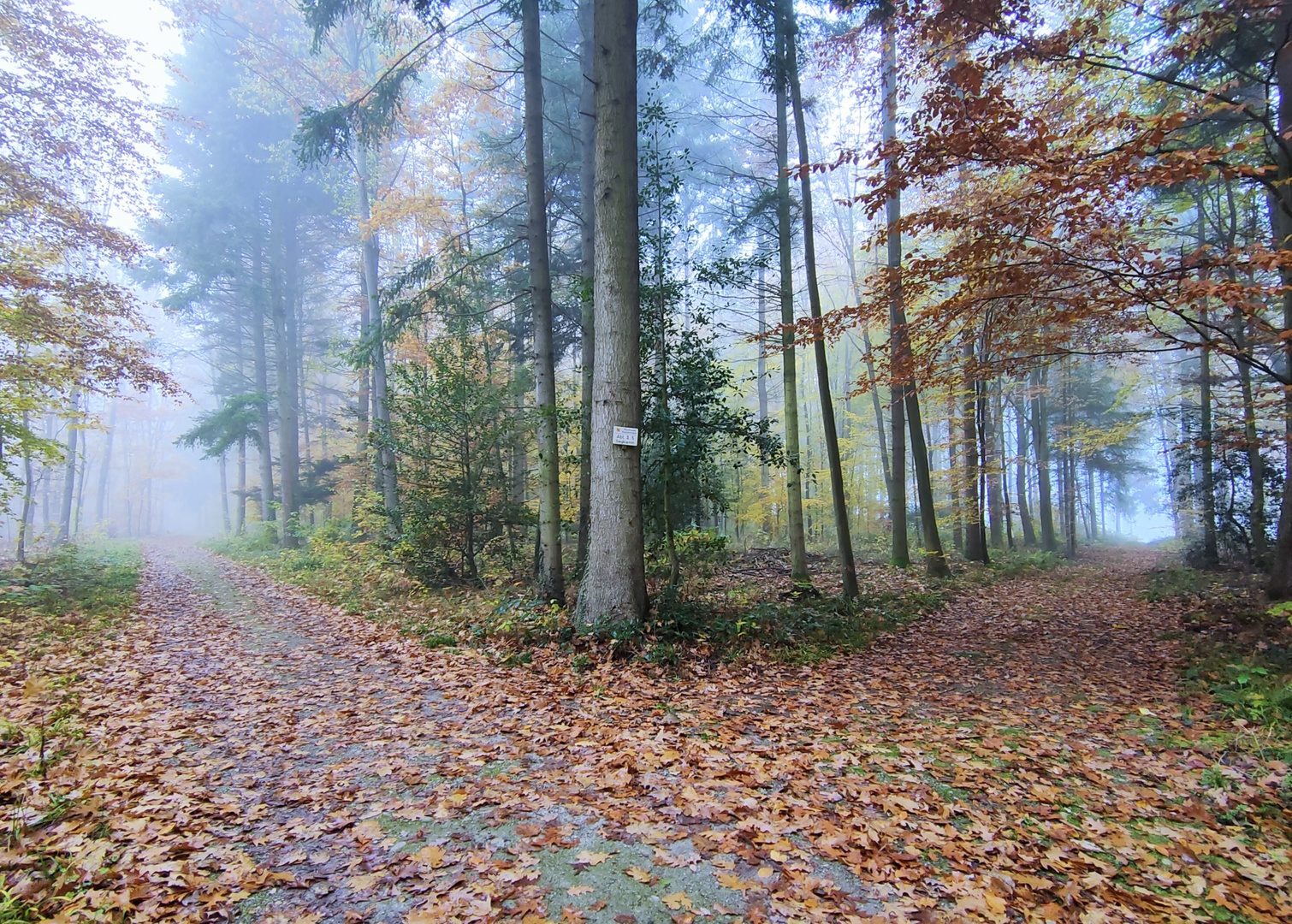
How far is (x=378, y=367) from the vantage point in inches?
522

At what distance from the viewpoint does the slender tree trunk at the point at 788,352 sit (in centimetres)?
883

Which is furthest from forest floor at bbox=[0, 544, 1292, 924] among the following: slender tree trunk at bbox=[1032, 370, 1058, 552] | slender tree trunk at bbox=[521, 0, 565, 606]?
slender tree trunk at bbox=[1032, 370, 1058, 552]

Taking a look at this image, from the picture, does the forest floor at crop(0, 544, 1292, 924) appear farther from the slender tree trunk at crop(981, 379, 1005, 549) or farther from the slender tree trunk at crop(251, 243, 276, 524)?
the slender tree trunk at crop(251, 243, 276, 524)

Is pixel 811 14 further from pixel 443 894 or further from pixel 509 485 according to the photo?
pixel 443 894

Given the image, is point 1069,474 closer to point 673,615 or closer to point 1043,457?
point 1043,457

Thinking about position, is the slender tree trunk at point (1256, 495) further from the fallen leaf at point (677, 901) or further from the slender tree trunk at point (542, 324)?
the fallen leaf at point (677, 901)

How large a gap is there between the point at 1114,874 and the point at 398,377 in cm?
998

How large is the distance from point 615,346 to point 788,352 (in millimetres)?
3912

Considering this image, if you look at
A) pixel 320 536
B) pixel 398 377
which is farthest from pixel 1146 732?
pixel 320 536

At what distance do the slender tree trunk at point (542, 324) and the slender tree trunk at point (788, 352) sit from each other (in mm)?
3478

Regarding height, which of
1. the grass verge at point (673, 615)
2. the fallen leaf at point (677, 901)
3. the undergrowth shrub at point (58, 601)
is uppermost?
the undergrowth shrub at point (58, 601)

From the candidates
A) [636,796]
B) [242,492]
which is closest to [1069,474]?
[636,796]

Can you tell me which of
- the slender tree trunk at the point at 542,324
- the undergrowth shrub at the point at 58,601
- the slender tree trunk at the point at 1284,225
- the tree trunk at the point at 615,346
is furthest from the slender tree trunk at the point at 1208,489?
the undergrowth shrub at the point at 58,601

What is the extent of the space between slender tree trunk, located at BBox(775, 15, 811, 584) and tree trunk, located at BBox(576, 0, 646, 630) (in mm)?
3320
